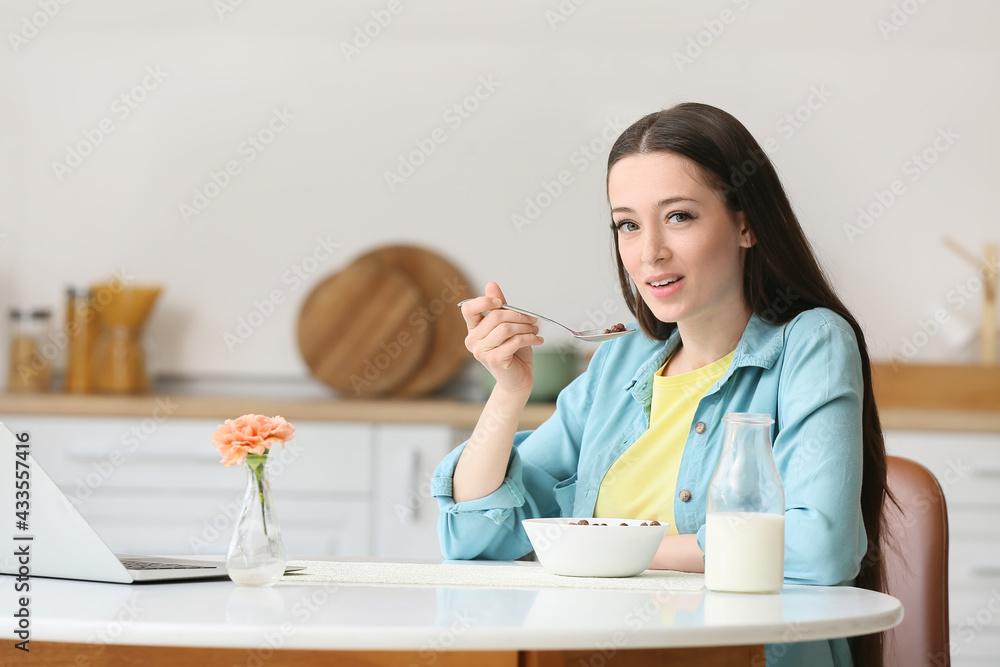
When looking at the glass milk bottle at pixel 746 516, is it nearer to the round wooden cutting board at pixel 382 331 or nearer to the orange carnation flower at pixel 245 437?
the orange carnation flower at pixel 245 437

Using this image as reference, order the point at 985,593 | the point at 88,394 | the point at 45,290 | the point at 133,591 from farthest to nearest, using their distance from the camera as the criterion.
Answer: the point at 45,290 < the point at 88,394 < the point at 985,593 < the point at 133,591

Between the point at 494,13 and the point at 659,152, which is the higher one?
the point at 494,13

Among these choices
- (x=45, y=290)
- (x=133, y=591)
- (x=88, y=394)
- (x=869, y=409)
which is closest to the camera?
(x=133, y=591)

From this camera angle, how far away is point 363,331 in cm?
319

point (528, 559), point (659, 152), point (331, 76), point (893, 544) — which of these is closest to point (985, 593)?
point (893, 544)

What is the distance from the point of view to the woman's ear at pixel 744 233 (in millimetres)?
1447

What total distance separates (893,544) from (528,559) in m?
0.51

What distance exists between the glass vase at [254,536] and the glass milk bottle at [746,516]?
1.44 feet

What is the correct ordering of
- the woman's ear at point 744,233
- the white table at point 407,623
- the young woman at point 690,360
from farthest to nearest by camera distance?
the woman's ear at point 744,233, the young woman at point 690,360, the white table at point 407,623

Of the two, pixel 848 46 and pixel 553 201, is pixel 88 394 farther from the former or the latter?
pixel 848 46

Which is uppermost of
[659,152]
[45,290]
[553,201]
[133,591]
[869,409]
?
[553,201]

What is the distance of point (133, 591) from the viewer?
1.00 metres

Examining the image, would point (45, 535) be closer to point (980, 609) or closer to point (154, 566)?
point (154, 566)

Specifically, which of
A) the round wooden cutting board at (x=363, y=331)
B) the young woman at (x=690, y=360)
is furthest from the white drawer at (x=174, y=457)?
the young woman at (x=690, y=360)
